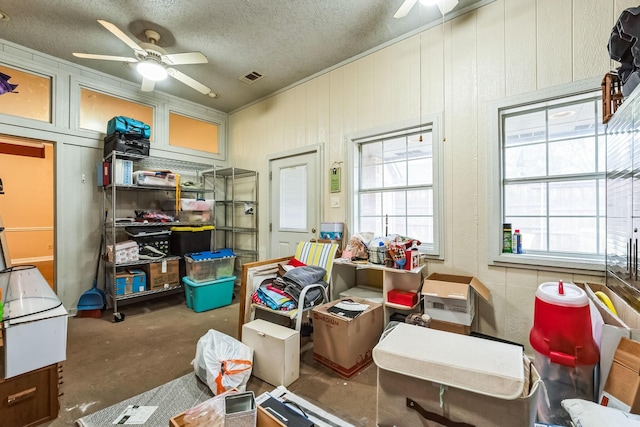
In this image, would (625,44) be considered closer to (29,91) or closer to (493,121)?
(493,121)

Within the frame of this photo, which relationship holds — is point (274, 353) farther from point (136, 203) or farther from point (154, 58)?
point (136, 203)

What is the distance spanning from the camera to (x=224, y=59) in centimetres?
326

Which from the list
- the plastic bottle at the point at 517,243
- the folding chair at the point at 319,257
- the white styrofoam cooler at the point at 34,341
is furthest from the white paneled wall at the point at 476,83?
the white styrofoam cooler at the point at 34,341

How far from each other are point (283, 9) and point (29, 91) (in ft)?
9.94

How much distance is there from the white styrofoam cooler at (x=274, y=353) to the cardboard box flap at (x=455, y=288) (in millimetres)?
1083

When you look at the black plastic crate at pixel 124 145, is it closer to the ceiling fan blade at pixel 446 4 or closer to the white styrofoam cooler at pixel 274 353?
the white styrofoam cooler at pixel 274 353

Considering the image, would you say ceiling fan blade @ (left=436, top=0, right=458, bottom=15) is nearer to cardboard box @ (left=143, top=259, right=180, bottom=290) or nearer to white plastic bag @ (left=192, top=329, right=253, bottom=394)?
white plastic bag @ (left=192, top=329, right=253, bottom=394)

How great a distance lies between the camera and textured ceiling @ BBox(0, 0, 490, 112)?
2447 mm

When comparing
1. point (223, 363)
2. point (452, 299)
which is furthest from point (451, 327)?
point (223, 363)

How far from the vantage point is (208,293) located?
3.62m

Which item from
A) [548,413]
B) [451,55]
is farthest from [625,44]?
[548,413]

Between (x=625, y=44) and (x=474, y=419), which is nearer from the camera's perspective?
(x=474, y=419)

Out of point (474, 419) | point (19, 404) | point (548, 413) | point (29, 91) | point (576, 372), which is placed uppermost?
point (29, 91)

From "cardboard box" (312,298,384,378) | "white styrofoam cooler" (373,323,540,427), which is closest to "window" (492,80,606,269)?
"cardboard box" (312,298,384,378)
